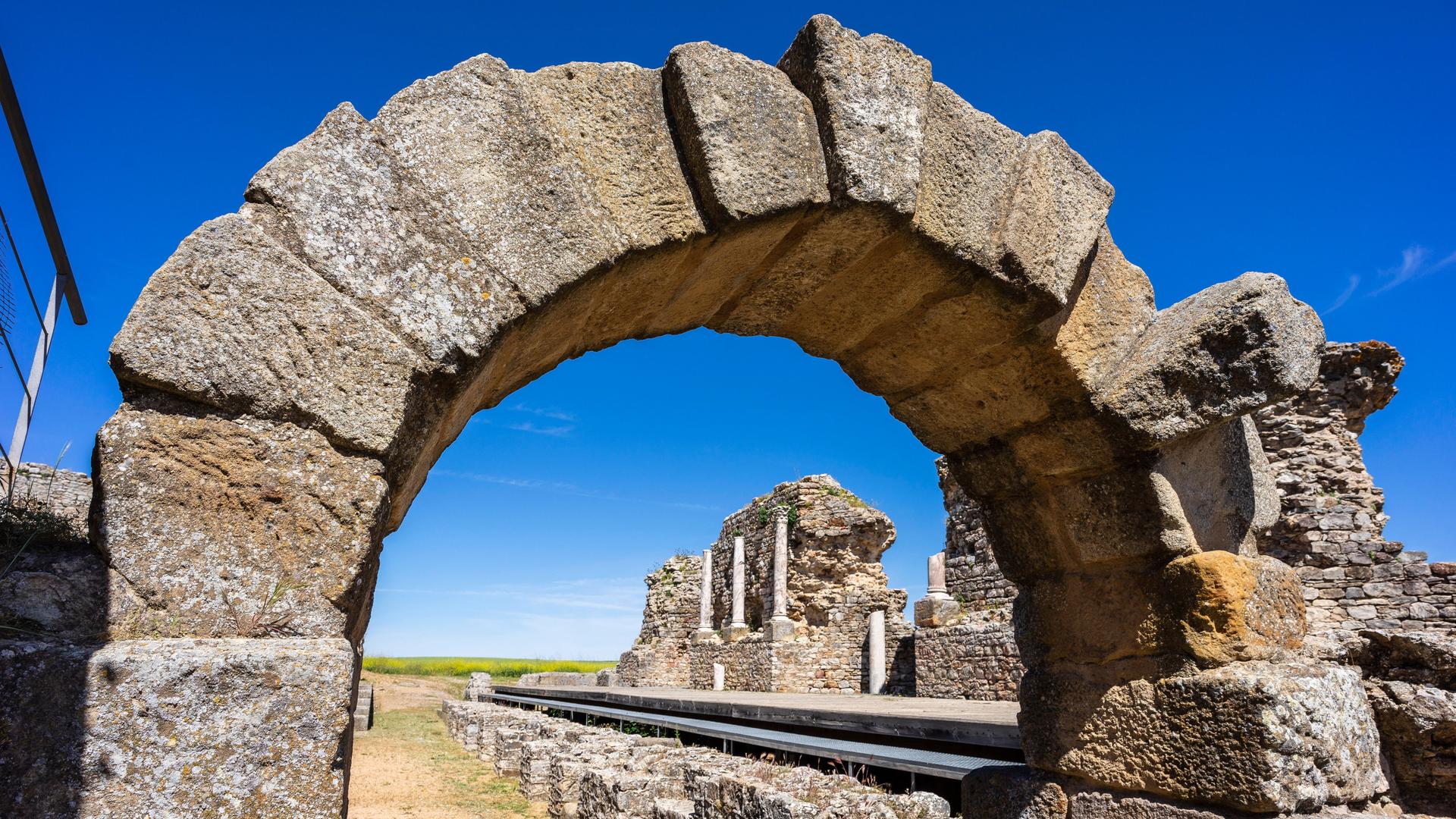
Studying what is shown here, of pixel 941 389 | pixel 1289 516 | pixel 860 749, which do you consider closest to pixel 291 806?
pixel 941 389

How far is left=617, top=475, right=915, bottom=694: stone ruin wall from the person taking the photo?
57.3 feet

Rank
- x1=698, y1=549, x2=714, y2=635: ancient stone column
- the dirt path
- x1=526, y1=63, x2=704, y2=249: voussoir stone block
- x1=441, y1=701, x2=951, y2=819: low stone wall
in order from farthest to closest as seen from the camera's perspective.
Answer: x1=698, y1=549, x2=714, y2=635: ancient stone column
the dirt path
x1=441, y1=701, x2=951, y2=819: low stone wall
x1=526, y1=63, x2=704, y2=249: voussoir stone block

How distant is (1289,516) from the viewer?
447 inches

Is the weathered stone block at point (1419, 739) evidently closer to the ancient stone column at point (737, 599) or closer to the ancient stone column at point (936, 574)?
the ancient stone column at point (936, 574)

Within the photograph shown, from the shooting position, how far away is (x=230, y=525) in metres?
1.99

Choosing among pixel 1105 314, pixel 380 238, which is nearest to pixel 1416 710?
pixel 1105 314

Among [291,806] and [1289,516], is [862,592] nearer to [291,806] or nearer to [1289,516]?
[1289,516]

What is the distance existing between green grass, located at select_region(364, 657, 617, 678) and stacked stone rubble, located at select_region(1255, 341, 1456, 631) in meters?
33.3

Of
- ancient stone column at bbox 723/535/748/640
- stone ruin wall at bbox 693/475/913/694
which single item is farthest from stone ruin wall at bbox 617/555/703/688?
stone ruin wall at bbox 693/475/913/694

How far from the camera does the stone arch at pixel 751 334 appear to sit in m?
1.99

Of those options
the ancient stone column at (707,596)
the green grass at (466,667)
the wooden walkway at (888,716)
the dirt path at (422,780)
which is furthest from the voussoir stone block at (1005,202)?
the green grass at (466,667)

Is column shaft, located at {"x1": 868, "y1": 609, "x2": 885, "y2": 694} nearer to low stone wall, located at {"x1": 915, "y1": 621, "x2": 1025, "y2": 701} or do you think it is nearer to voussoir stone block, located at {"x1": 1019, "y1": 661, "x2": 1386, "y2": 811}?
low stone wall, located at {"x1": 915, "y1": 621, "x2": 1025, "y2": 701}

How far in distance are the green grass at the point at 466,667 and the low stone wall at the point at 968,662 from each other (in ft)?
95.3

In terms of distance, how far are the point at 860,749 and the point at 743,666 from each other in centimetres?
1301
